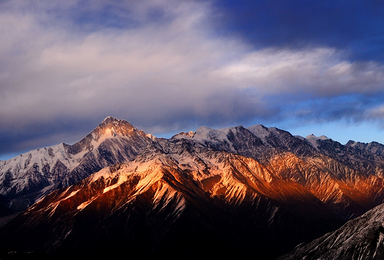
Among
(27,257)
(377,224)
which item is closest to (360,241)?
(377,224)

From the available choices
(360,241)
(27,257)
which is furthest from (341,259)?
(27,257)

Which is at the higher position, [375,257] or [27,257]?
[27,257]

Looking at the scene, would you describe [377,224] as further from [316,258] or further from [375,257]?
[316,258]

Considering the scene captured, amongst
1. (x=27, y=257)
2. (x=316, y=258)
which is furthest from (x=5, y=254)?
(x=316, y=258)

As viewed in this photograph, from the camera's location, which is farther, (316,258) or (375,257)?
(316,258)

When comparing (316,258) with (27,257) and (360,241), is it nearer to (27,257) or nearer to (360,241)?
(360,241)

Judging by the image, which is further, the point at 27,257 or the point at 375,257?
the point at 27,257

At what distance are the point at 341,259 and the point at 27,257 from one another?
137458 millimetres

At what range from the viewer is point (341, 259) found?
183m

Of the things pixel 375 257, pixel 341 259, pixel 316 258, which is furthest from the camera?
pixel 316 258

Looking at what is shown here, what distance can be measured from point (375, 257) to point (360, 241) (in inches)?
452

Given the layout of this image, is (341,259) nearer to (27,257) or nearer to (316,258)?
(316,258)

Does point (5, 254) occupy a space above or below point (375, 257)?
above

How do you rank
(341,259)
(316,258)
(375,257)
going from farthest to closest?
(316,258), (341,259), (375,257)
